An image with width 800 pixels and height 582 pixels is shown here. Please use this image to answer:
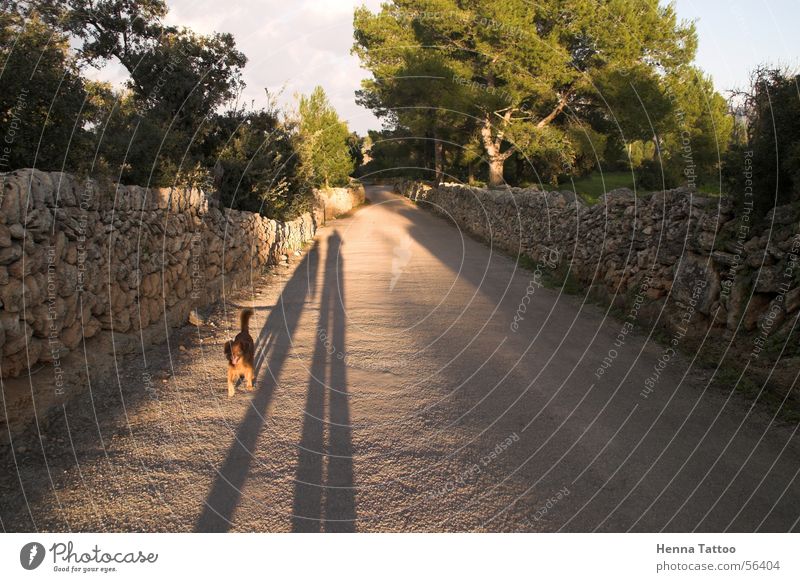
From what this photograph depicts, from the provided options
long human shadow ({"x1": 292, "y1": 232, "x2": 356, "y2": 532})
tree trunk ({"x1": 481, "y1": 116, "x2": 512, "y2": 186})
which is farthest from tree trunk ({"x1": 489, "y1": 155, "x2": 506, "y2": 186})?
long human shadow ({"x1": 292, "y1": 232, "x2": 356, "y2": 532})

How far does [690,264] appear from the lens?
796 centimetres

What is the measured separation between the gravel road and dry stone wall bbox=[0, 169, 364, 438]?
0.58m

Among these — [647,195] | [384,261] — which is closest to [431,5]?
[384,261]

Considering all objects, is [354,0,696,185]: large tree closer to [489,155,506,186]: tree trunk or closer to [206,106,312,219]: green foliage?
[489,155,506,186]: tree trunk

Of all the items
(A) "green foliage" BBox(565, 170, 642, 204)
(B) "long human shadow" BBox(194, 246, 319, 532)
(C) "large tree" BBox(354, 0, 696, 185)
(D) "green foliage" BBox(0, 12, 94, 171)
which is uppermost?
(C) "large tree" BBox(354, 0, 696, 185)

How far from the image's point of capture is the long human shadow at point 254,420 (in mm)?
3732

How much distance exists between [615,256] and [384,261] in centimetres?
742

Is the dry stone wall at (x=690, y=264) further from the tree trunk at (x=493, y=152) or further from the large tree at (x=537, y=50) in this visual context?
the tree trunk at (x=493, y=152)

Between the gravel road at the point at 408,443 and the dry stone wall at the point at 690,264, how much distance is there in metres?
0.84

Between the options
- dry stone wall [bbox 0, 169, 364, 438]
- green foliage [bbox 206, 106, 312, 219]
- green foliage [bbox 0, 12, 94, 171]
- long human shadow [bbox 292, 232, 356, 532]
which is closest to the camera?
long human shadow [bbox 292, 232, 356, 532]

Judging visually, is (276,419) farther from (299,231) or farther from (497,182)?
(497,182)

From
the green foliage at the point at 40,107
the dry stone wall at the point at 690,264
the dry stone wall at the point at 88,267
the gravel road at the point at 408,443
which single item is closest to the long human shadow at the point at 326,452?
the gravel road at the point at 408,443

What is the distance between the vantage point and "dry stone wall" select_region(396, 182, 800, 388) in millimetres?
6094

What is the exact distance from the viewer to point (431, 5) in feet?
80.8
